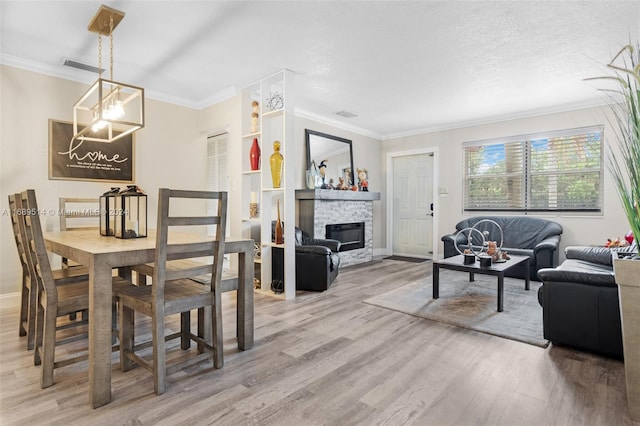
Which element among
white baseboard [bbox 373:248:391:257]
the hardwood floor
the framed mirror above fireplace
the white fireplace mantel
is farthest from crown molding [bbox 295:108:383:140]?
the hardwood floor

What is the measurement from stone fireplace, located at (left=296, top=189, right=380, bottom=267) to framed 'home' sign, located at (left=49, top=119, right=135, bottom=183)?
2.31 meters

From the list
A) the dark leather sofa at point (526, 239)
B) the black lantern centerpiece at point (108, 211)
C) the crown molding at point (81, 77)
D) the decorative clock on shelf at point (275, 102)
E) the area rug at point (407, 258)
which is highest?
the crown molding at point (81, 77)

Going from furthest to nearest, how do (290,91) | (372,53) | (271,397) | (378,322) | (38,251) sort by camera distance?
(290,91) → (372,53) → (378,322) → (38,251) → (271,397)

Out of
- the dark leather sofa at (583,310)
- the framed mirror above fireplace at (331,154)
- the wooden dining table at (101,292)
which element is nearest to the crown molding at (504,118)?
the framed mirror above fireplace at (331,154)

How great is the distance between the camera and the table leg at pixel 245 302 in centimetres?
241

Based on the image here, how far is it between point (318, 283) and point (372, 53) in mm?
2523

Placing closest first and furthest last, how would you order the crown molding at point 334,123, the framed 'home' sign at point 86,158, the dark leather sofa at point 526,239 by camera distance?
the framed 'home' sign at point 86,158, the dark leather sofa at point 526,239, the crown molding at point 334,123

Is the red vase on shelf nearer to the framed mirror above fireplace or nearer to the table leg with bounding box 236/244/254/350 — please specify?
the framed mirror above fireplace

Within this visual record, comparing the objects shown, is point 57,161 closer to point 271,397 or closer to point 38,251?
point 38,251

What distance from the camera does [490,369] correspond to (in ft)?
7.02

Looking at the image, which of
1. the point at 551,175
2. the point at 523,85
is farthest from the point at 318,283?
the point at 551,175

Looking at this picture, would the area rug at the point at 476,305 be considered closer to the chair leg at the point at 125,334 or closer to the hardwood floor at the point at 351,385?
the hardwood floor at the point at 351,385

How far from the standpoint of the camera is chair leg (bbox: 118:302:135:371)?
82.0 inches

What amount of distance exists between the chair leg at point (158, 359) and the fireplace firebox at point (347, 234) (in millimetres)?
3736
